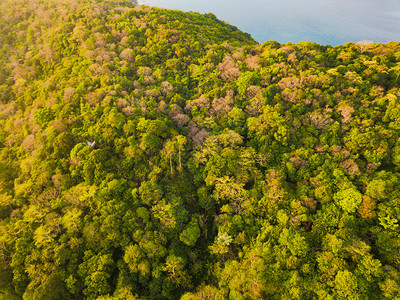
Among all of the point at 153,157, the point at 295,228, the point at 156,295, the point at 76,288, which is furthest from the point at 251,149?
the point at 76,288

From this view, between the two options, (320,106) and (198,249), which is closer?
(198,249)

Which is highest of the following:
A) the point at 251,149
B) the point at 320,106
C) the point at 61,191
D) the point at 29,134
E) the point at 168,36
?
the point at 168,36

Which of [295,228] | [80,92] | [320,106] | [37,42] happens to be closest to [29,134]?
[80,92]

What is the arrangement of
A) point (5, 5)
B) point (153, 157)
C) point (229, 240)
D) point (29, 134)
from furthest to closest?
point (5, 5) < point (29, 134) < point (153, 157) < point (229, 240)

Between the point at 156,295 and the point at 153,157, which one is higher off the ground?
the point at 153,157

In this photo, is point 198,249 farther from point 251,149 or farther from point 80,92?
point 80,92

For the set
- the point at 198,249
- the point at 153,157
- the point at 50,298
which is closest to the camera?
the point at 50,298
